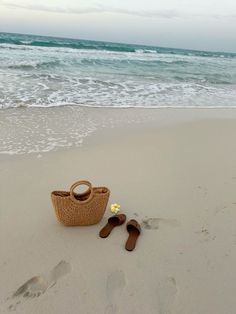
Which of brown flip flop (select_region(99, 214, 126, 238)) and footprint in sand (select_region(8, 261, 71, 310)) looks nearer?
footprint in sand (select_region(8, 261, 71, 310))

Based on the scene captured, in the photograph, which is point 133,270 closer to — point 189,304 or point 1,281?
point 189,304

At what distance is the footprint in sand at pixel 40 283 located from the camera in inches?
88.5

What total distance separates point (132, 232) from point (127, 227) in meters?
0.08

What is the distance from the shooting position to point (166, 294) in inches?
90.0

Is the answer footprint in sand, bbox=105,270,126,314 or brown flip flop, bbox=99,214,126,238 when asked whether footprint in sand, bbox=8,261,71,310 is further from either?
brown flip flop, bbox=99,214,126,238

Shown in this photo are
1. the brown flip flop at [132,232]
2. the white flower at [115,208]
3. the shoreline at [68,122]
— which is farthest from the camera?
the shoreline at [68,122]

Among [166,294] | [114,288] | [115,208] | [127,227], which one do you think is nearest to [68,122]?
[115,208]

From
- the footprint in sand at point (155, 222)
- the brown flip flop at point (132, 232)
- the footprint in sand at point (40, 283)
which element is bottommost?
the footprint in sand at point (40, 283)

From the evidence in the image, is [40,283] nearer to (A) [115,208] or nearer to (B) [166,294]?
(B) [166,294]

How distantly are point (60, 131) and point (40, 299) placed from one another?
3.70 meters

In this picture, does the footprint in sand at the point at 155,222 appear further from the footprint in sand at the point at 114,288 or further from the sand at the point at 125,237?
the footprint in sand at the point at 114,288

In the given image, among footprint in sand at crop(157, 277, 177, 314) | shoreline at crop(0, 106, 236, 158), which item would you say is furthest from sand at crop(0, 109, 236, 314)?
shoreline at crop(0, 106, 236, 158)

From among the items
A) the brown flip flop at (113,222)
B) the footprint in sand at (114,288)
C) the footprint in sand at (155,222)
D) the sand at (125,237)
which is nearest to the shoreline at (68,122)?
the sand at (125,237)

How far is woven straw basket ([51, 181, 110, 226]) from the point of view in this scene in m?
2.85
